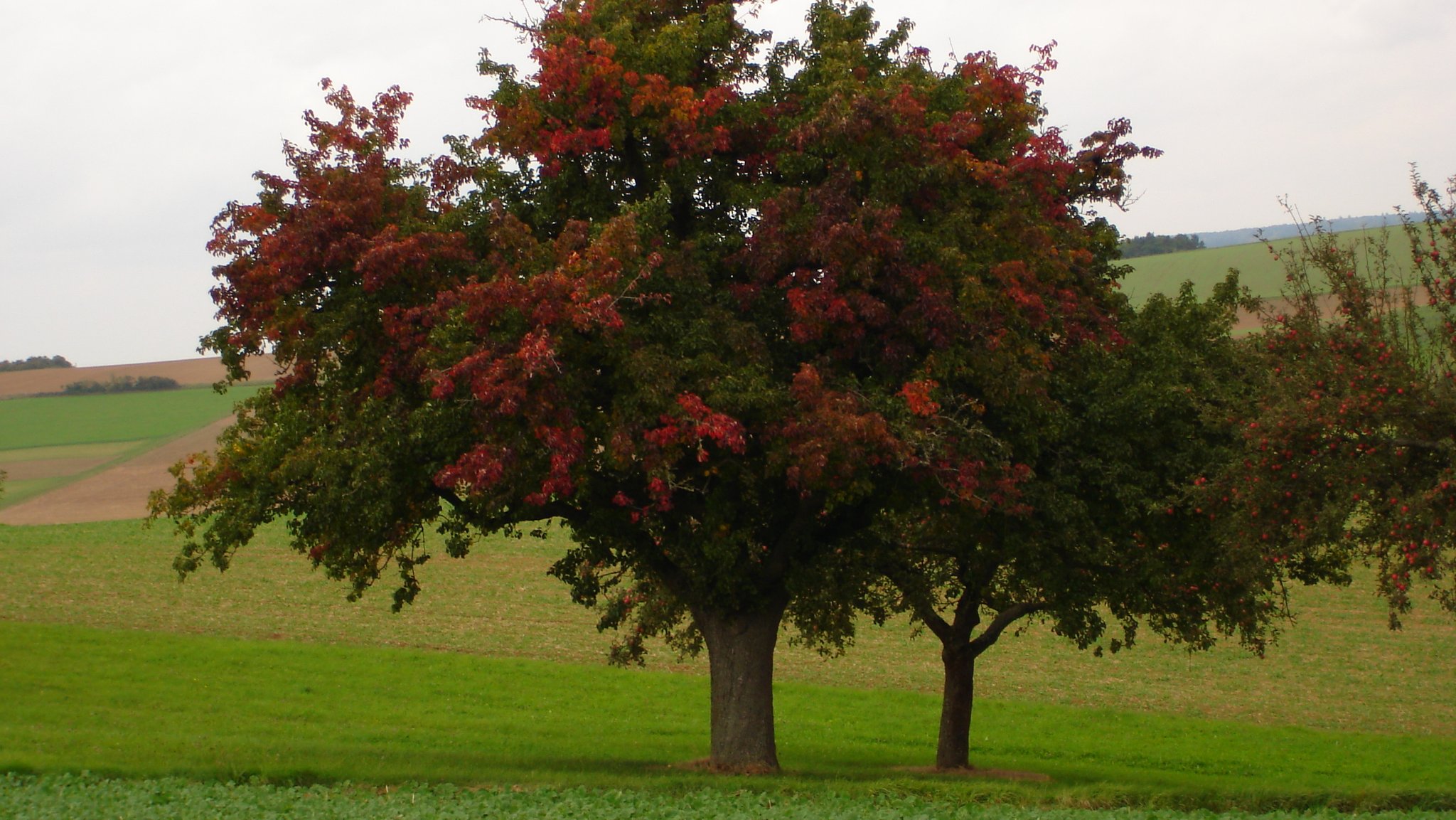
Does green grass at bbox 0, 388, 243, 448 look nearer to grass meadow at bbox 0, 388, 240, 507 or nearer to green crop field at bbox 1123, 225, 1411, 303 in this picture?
grass meadow at bbox 0, 388, 240, 507

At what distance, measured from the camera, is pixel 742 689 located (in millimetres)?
18922

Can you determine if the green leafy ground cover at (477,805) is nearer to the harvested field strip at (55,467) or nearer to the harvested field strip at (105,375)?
the harvested field strip at (55,467)

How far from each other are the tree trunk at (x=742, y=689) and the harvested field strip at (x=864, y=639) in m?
18.1

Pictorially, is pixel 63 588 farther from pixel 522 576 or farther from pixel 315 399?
pixel 315 399

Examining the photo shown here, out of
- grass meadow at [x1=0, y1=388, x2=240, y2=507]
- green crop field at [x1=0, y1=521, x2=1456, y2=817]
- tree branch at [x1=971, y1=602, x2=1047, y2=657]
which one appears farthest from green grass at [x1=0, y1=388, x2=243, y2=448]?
tree branch at [x1=971, y1=602, x2=1047, y2=657]

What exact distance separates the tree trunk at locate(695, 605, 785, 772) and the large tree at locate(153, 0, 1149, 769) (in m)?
0.05

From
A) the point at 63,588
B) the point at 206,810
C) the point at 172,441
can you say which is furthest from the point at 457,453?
the point at 172,441

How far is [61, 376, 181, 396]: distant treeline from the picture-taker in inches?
3999

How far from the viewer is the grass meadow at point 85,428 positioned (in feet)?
248

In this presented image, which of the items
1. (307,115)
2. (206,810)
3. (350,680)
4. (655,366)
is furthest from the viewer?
(350,680)

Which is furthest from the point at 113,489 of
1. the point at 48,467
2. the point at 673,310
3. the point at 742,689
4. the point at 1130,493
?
the point at 1130,493

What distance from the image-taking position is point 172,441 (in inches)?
3201

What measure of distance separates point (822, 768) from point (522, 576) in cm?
3187

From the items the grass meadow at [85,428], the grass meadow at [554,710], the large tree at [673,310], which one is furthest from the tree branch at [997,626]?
the grass meadow at [85,428]
